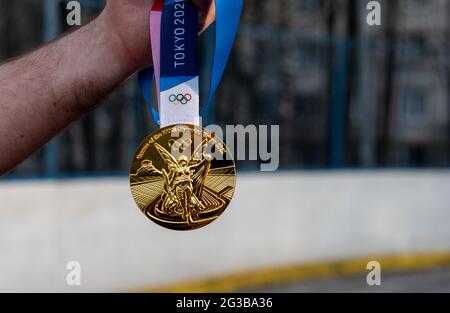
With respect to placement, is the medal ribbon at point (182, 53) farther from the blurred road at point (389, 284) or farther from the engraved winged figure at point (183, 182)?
the blurred road at point (389, 284)

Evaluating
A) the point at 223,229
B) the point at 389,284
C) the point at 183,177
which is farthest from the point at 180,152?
the point at 389,284

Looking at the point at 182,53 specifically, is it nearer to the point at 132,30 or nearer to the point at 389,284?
the point at 132,30

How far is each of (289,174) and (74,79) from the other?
29.5ft

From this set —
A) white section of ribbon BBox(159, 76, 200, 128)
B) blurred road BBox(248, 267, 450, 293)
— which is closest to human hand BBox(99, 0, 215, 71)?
white section of ribbon BBox(159, 76, 200, 128)

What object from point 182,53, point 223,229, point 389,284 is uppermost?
point 223,229

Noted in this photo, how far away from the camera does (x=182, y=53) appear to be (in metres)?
1.19

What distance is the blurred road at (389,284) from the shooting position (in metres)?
9.31

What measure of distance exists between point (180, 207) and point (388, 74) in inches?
398

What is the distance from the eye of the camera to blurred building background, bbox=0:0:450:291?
307 inches

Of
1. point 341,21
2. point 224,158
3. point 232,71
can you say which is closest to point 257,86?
point 232,71

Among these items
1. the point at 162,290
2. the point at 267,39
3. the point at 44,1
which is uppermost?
the point at 267,39

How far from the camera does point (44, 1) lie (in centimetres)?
789

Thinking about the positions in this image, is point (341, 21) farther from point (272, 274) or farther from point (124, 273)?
point (124, 273)

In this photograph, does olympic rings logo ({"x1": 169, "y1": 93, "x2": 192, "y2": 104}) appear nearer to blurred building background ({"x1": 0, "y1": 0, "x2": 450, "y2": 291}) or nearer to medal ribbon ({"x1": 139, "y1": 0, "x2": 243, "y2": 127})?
medal ribbon ({"x1": 139, "y1": 0, "x2": 243, "y2": 127})
